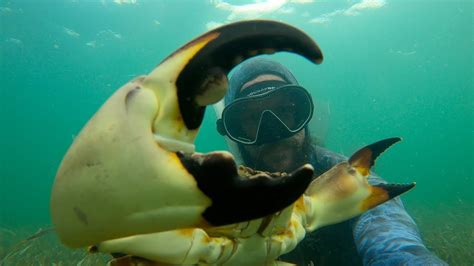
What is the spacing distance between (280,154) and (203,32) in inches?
144

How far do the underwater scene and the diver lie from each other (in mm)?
1222

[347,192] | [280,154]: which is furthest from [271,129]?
[347,192]

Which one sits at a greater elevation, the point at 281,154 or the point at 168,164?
the point at 168,164

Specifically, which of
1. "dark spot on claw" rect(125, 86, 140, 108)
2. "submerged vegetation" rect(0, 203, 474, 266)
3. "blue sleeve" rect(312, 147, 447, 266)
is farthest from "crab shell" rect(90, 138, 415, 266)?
"submerged vegetation" rect(0, 203, 474, 266)

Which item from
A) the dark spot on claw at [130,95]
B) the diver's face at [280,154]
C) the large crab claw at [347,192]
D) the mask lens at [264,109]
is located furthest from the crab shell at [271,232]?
the mask lens at [264,109]

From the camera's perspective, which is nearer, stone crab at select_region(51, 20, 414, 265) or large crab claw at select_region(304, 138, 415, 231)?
stone crab at select_region(51, 20, 414, 265)

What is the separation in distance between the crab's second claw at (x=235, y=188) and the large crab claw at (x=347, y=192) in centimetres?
109

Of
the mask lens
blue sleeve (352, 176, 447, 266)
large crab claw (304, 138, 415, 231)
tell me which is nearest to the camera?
large crab claw (304, 138, 415, 231)

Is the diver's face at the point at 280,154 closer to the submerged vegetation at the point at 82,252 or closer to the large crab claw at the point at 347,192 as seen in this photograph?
the large crab claw at the point at 347,192

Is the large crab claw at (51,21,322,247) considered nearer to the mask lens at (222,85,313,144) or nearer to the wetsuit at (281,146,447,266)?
the wetsuit at (281,146,447,266)

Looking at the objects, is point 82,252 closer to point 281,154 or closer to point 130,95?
point 281,154

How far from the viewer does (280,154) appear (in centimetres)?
457

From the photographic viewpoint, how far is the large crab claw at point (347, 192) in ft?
6.48

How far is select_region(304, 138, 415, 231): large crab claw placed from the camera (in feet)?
6.48
